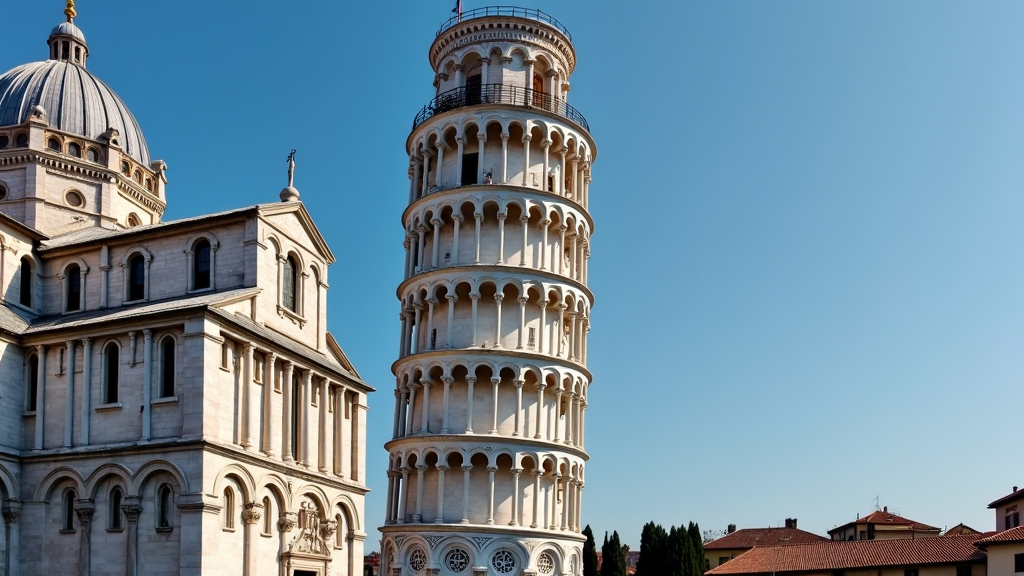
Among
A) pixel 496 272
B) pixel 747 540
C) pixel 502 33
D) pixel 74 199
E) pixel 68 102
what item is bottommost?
pixel 747 540

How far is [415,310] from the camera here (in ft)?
188

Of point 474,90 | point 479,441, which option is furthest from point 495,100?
point 479,441

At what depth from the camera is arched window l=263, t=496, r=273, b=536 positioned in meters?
36.1

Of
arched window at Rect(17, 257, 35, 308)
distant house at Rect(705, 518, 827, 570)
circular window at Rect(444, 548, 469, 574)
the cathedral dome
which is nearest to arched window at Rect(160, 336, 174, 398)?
arched window at Rect(17, 257, 35, 308)

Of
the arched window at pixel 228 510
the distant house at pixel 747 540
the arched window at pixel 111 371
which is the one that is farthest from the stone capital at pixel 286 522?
the distant house at pixel 747 540

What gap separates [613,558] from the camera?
249 ft

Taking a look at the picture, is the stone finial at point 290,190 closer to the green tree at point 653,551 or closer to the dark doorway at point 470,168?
the dark doorway at point 470,168

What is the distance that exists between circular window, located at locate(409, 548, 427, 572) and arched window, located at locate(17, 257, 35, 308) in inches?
880

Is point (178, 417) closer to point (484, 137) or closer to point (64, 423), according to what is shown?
point (64, 423)

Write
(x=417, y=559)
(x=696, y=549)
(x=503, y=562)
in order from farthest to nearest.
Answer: (x=696, y=549)
(x=417, y=559)
(x=503, y=562)

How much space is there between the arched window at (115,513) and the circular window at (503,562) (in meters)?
22.0

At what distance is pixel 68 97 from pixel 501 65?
22629mm

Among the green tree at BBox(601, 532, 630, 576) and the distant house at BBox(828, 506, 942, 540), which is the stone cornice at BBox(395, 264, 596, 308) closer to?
the green tree at BBox(601, 532, 630, 576)

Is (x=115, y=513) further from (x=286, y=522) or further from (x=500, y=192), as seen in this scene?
(x=500, y=192)
